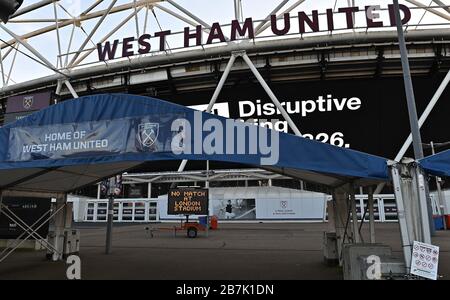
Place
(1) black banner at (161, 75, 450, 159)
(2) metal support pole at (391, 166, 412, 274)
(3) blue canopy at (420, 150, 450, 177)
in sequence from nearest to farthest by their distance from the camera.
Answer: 1. (2) metal support pole at (391, 166, 412, 274)
2. (3) blue canopy at (420, 150, 450, 177)
3. (1) black banner at (161, 75, 450, 159)

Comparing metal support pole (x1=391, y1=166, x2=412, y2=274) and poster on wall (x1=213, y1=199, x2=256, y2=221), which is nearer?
metal support pole (x1=391, y1=166, x2=412, y2=274)

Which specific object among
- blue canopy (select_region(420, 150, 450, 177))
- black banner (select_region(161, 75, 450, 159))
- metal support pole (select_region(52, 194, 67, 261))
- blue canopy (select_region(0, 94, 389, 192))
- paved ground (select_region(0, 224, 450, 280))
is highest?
black banner (select_region(161, 75, 450, 159))

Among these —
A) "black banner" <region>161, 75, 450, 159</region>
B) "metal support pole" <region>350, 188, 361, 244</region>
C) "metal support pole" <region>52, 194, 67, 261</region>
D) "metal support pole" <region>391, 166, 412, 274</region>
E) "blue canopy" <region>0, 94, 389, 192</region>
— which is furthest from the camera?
"black banner" <region>161, 75, 450, 159</region>

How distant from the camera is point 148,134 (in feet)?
24.4

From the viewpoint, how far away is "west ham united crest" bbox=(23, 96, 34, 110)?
32.0m

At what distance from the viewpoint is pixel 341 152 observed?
270 inches

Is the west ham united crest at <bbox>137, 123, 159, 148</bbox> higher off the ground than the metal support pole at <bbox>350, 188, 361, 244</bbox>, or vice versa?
the west ham united crest at <bbox>137, 123, 159, 148</bbox>

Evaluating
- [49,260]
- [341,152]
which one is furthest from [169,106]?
[49,260]

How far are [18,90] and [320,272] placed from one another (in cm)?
3912

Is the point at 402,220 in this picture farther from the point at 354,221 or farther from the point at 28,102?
the point at 28,102

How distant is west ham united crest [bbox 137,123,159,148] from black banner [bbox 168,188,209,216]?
1667 cm

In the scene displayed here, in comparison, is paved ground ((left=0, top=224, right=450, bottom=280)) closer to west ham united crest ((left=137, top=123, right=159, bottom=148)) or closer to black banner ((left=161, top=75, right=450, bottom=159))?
west ham united crest ((left=137, top=123, right=159, bottom=148))

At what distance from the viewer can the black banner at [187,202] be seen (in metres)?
23.7

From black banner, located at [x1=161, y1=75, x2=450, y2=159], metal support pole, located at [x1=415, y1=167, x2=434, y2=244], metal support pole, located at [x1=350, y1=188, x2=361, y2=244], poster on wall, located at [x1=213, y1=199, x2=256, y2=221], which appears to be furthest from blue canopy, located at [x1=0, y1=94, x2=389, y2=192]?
poster on wall, located at [x1=213, y1=199, x2=256, y2=221]
